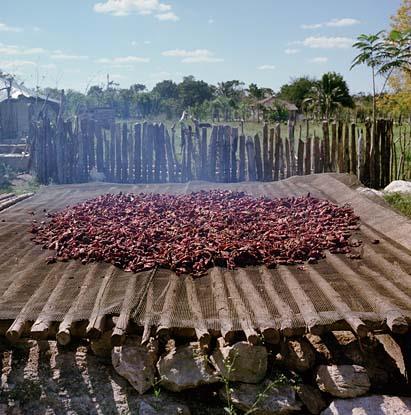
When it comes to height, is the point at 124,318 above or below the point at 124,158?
below

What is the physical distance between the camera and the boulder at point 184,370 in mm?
3351

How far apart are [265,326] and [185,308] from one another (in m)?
0.62

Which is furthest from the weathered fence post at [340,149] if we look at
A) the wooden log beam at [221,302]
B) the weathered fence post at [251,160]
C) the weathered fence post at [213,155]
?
the wooden log beam at [221,302]

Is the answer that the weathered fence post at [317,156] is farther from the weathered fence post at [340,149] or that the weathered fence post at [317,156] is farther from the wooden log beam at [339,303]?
the wooden log beam at [339,303]

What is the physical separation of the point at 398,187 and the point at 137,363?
7.55 metres

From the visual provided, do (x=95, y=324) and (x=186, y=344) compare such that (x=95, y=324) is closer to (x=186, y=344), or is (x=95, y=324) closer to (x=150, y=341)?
(x=150, y=341)

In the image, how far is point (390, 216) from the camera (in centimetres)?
545

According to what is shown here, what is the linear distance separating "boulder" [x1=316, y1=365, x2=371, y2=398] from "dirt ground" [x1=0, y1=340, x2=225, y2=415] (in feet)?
2.29

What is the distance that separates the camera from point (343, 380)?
3348mm

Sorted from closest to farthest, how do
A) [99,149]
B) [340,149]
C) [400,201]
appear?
[400,201]
[340,149]
[99,149]

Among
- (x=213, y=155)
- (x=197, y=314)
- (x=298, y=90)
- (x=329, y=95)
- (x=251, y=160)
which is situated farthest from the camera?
(x=298, y=90)

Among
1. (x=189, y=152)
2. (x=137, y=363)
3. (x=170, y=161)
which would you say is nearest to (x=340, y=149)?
(x=189, y=152)

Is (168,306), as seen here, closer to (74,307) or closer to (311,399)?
(74,307)

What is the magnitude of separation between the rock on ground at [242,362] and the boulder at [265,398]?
0.17 ft
